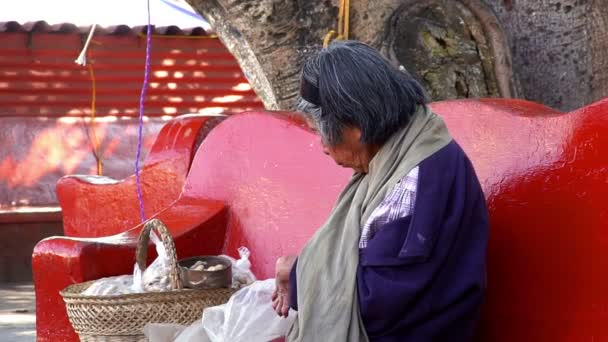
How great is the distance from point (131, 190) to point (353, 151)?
283 cm

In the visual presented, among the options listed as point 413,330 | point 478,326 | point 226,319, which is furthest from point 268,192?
point 413,330

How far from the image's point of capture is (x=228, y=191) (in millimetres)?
4113

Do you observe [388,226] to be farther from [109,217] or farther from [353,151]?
[109,217]

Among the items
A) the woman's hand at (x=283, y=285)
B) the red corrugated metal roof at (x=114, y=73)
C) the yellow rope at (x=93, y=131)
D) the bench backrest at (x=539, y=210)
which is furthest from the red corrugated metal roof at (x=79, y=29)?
the woman's hand at (x=283, y=285)

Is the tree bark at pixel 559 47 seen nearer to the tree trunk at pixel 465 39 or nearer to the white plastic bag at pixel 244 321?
the tree trunk at pixel 465 39

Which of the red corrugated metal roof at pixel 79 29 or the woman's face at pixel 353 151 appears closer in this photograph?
the woman's face at pixel 353 151

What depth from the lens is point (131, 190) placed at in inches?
213

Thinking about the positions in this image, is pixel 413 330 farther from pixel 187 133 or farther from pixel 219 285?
pixel 187 133

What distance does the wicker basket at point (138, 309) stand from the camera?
11.2ft

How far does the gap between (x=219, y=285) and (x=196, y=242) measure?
569 mm

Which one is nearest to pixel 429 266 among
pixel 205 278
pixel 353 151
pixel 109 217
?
pixel 353 151

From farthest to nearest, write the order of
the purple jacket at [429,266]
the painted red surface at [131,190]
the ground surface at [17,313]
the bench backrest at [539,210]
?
the ground surface at [17,313], the painted red surface at [131,190], the bench backrest at [539,210], the purple jacket at [429,266]

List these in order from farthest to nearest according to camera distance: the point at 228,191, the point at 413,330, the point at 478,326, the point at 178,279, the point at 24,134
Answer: the point at 24,134
the point at 228,191
the point at 178,279
the point at 478,326
the point at 413,330

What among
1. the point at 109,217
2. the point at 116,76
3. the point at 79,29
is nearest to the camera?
the point at 109,217
